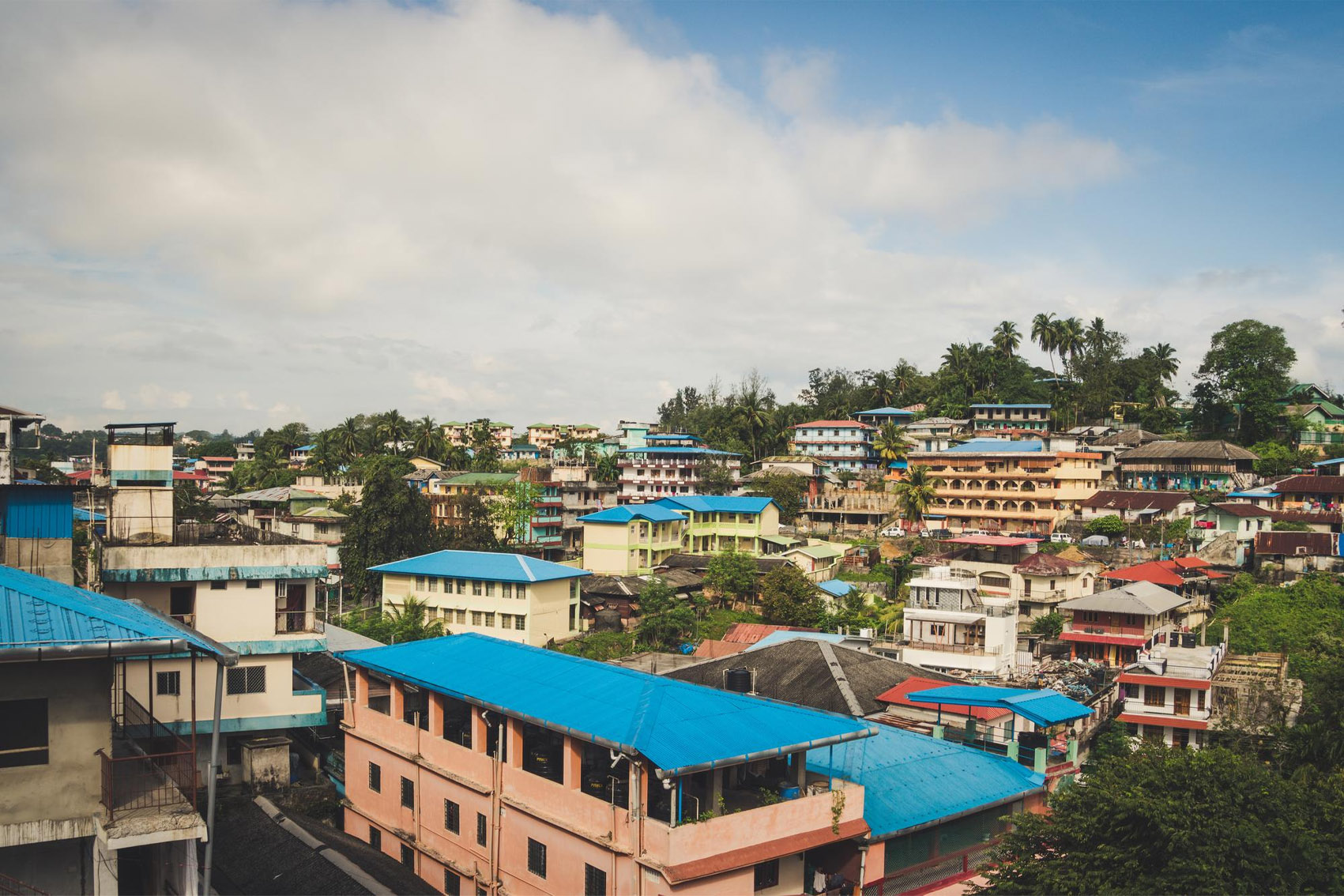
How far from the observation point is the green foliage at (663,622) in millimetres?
44812

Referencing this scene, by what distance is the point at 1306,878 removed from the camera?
555 inches

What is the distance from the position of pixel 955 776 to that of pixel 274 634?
1641 cm

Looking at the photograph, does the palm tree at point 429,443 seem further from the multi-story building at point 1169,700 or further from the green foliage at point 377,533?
the multi-story building at point 1169,700

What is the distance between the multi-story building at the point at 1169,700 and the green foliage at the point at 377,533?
36.7 metres

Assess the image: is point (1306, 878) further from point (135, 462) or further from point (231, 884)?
point (135, 462)

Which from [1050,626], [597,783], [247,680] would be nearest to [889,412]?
[1050,626]

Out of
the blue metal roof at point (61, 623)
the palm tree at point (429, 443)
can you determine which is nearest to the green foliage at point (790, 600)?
the blue metal roof at point (61, 623)

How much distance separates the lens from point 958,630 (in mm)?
37406

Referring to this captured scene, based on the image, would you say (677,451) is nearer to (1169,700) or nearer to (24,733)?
(1169,700)

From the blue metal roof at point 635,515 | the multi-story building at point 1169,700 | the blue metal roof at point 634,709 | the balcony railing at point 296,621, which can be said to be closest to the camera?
the blue metal roof at point 634,709

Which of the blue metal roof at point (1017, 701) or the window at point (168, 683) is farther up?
A: the window at point (168, 683)

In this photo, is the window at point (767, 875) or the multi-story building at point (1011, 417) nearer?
the window at point (767, 875)

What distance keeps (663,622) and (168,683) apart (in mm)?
26229

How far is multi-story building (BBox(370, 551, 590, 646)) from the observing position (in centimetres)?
4366
